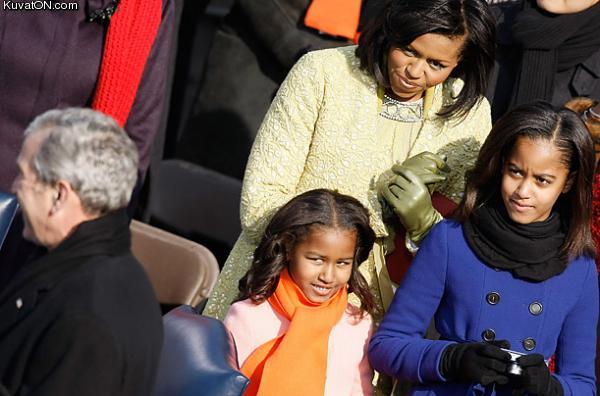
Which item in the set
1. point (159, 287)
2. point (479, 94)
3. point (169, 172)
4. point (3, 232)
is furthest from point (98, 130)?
point (169, 172)

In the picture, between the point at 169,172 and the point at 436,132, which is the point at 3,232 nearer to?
the point at 436,132

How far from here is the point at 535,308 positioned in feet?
9.87

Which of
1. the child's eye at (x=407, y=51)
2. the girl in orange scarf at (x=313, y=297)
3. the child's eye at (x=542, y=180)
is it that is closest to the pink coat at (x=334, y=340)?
the girl in orange scarf at (x=313, y=297)

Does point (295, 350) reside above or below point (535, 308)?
below

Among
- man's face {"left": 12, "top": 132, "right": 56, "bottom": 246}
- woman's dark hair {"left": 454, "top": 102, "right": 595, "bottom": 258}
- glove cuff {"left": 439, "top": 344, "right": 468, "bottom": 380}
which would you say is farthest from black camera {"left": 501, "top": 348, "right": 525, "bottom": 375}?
man's face {"left": 12, "top": 132, "right": 56, "bottom": 246}

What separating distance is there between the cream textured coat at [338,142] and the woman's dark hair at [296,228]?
40 millimetres

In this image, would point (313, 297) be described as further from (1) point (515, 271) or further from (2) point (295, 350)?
(1) point (515, 271)

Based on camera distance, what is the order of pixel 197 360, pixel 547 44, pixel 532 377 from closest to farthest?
pixel 197 360, pixel 532 377, pixel 547 44

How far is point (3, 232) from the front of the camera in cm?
316

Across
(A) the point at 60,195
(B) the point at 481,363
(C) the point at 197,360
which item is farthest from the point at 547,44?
(A) the point at 60,195

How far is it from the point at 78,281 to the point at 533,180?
4.15 feet

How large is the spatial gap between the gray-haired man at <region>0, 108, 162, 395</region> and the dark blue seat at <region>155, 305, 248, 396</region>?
0.83ft

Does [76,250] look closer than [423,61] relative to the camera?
Yes

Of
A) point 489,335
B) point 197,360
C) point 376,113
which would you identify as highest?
point 376,113
